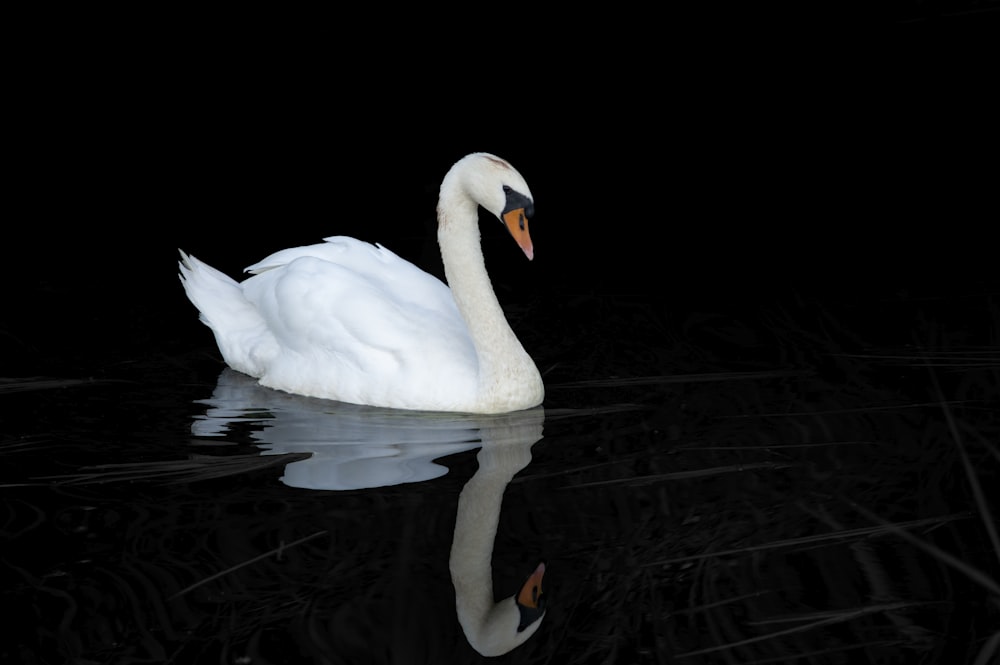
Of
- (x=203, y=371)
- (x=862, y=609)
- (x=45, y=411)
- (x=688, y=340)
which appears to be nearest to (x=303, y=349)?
(x=203, y=371)

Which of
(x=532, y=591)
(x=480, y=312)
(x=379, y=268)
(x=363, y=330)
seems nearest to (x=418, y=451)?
(x=480, y=312)

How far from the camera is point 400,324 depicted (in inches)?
305

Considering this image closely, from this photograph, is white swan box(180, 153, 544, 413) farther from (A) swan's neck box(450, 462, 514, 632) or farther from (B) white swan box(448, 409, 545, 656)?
(A) swan's neck box(450, 462, 514, 632)

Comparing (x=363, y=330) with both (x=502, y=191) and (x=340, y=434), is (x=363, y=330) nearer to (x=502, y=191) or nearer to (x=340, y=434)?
(x=340, y=434)

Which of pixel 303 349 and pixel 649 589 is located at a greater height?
pixel 303 349

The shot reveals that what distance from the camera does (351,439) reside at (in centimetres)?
715

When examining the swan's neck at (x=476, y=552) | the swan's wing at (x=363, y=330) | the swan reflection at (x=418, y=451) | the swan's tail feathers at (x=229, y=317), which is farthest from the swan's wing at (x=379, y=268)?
the swan's neck at (x=476, y=552)

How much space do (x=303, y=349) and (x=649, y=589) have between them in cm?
311

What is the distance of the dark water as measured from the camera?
512 centimetres

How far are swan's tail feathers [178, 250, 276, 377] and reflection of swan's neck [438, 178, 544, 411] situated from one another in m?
1.22

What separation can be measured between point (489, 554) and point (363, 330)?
7.09ft

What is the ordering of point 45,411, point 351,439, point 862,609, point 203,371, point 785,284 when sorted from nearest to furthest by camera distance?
point 862,609 → point 351,439 → point 45,411 → point 203,371 → point 785,284

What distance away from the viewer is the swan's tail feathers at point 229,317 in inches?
329

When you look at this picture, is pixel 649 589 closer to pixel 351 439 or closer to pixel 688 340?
pixel 351 439
